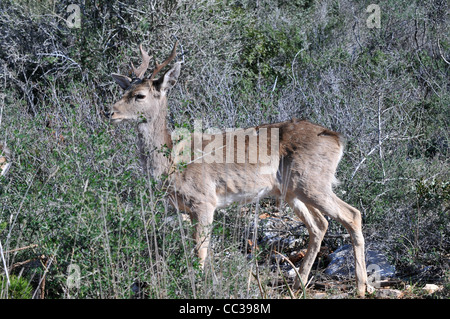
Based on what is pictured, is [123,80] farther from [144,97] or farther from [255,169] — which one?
[255,169]

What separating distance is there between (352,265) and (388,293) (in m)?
0.60

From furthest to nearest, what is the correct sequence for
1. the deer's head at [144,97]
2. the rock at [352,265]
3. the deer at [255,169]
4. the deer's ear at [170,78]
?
the deer's ear at [170,78] → the deer's head at [144,97] → the rock at [352,265] → the deer at [255,169]

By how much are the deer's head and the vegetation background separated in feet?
0.99

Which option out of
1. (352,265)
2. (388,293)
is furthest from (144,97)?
(388,293)

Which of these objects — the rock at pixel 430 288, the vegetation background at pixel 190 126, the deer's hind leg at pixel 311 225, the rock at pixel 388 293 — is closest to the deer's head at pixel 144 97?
the vegetation background at pixel 190 126

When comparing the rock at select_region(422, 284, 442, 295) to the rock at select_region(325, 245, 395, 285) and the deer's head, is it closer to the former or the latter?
the rock at select_region(325, 245, 395, 285)

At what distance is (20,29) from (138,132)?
222 inches

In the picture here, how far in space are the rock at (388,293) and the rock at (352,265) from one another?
305 millimetres

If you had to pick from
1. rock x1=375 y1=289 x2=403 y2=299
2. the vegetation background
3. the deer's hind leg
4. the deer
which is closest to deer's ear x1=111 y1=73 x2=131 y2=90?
the deer

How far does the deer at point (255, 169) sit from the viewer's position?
575 cm

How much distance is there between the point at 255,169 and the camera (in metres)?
5.96

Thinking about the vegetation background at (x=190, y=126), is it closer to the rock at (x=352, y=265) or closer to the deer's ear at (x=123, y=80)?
the rock at (x=352, y=265)

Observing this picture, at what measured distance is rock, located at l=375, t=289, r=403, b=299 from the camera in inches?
209
